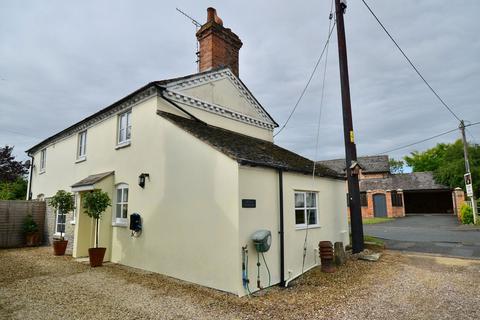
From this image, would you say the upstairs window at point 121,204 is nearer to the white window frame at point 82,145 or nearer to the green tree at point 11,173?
the white window frame at point 82,145

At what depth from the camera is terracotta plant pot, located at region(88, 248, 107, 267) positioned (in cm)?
980

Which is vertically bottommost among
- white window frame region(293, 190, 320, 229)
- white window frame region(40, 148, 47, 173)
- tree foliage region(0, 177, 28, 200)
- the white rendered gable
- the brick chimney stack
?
white window frame region(293, 190, 320, 229)

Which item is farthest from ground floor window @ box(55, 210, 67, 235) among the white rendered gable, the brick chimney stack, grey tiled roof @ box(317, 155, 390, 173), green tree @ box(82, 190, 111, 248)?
grey tiled roof @ box(317, 155, 390, 173)

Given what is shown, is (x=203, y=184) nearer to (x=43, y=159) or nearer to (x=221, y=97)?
(x=221, y=97)

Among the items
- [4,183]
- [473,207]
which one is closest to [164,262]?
[473,207]

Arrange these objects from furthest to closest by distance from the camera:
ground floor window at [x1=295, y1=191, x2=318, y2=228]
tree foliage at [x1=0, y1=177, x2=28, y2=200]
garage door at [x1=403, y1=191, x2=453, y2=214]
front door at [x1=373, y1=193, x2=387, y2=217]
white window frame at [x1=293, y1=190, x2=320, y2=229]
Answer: garage door at [x1=403, y1=191, x2=453, y2=214] → front door at [x1=373, y1=193, x2=387, y2=217] → tree foliage at [x1=0, y1=177, x2=28, y2=200] → ground floor window at [x1=295, y1=191, x2=318, y2=228] → white window frame at [x1=293, y1=190, x2=320, y2=229]

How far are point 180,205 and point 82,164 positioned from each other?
799 cm

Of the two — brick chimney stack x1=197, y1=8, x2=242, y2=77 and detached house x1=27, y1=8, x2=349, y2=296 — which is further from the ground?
brick chimney stack x1=197, y1=8, x2=242, y2=77

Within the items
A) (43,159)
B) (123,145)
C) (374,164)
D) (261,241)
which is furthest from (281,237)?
(374,164)

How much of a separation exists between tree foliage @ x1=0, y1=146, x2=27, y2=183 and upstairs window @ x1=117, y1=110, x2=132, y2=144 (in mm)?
21894

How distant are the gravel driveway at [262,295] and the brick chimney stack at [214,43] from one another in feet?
29.4

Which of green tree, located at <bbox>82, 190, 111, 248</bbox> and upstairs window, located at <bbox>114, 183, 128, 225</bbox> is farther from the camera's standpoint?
upstairs window, located at <bbox>114, 183, 128, 225</bbox>

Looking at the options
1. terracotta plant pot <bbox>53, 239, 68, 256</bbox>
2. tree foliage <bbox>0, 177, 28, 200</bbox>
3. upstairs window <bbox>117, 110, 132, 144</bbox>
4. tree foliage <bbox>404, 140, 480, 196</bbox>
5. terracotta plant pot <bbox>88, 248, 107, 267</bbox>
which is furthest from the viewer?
tree foliage <bbox>404, 140, 480, 196</bbox>

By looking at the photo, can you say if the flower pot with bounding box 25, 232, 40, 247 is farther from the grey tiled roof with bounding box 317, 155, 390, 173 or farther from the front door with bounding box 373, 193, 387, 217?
the grey tiled roof with bounding box 317, 155, 390, 173
